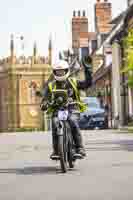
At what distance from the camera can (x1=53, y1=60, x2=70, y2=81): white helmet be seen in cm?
1029

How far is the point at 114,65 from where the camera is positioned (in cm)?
6744

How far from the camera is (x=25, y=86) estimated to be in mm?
114250

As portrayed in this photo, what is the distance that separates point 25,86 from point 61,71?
104179 millimetres

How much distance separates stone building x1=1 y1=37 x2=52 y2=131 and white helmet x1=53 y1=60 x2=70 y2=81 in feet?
331

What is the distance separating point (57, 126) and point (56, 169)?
3.83 ft

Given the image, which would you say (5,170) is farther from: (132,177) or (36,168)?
(132,177)

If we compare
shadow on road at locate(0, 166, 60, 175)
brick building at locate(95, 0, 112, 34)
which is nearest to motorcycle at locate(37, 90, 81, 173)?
shadow on road at locate(0, 166, 60, 175)

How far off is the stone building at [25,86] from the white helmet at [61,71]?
10084cm

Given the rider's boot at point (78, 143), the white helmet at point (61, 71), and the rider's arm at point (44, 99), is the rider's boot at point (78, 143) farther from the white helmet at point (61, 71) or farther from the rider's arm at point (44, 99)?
the white helmet at point (61, 71)

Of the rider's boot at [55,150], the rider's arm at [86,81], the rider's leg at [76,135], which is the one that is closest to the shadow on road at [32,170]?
the rider's boot at [55,150]

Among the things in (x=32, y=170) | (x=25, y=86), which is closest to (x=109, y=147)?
(x=32, y=170)

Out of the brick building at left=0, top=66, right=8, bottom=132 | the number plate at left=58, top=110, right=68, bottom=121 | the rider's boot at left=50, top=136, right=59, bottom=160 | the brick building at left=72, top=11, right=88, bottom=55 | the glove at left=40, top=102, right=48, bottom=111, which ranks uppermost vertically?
the brick building at left=72, top=11, right=88, bottom=55

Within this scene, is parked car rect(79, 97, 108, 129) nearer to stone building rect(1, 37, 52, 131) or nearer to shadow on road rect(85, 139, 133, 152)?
shadow on road rect(85, 139, 133, 152)

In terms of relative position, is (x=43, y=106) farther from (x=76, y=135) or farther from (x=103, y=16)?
(x=103, y=16)
